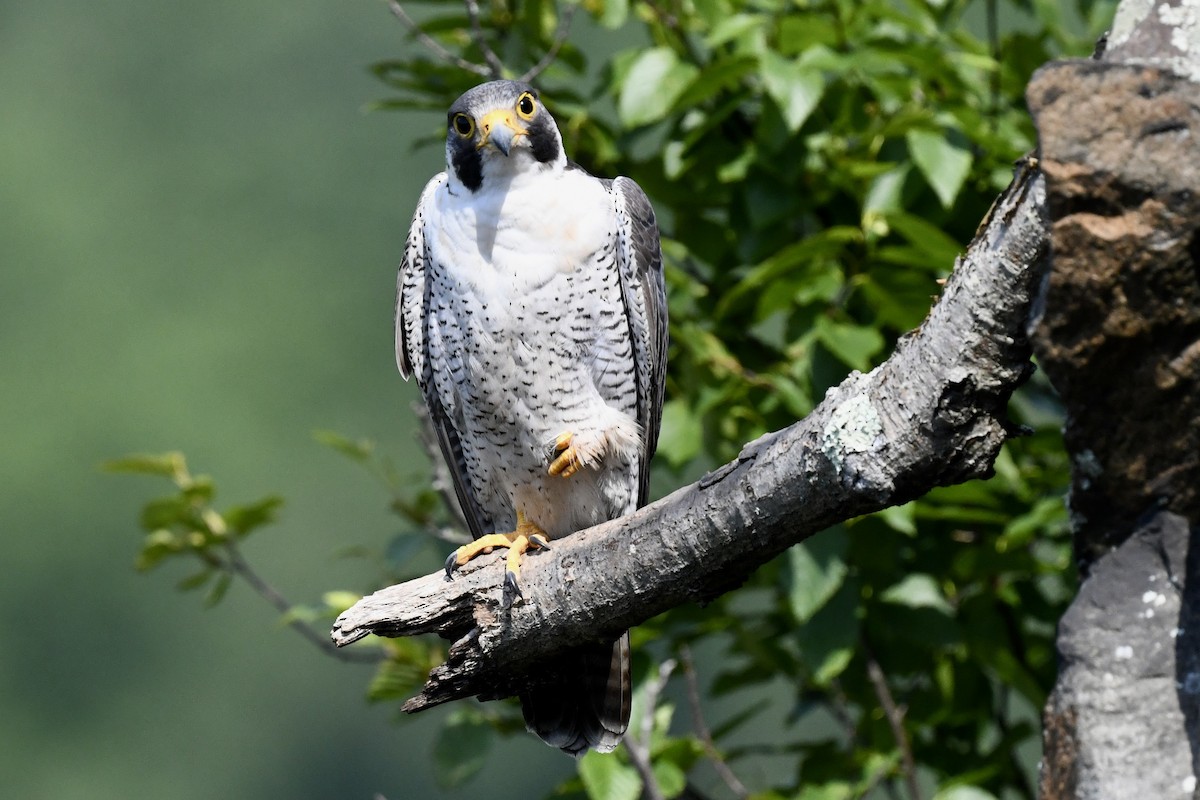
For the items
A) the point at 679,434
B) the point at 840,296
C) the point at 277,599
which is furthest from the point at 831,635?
the point at 277,599

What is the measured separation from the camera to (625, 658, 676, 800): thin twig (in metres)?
3.63

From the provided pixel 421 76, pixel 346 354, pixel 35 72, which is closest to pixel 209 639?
pixel 346 354

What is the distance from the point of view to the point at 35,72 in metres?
40.2

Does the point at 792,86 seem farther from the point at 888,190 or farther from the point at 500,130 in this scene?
the point at 500,130

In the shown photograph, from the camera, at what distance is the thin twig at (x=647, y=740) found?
11.9 feet

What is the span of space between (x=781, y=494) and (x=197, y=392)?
30522 mm

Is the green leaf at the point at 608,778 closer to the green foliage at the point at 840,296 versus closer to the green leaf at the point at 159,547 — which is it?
the green foliage at the point at 840,296

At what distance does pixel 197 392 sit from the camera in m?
31.7

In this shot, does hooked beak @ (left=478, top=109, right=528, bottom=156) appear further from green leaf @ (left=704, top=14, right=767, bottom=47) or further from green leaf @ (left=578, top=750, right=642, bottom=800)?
green leaf @ (left=578, top=750, right=642, bottom=800)

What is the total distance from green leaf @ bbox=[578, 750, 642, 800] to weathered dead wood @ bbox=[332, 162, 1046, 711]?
0.56m

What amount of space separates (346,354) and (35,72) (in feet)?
49.6

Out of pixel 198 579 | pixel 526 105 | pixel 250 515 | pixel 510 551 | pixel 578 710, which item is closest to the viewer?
pixel 510 551

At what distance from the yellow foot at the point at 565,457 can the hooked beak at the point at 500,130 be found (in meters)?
0.77

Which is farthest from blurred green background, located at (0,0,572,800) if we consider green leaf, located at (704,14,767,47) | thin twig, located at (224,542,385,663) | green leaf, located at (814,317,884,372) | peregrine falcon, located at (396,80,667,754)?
green leaf, located at (704,14,767,47)
